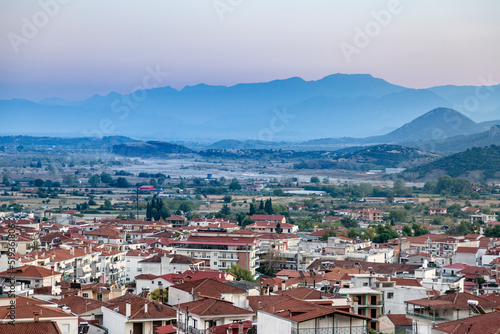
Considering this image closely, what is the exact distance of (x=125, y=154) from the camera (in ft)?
651

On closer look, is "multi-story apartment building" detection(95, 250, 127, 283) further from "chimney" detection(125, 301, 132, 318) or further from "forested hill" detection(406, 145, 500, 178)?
"forested hill" detection(406, 145, 500, 178)

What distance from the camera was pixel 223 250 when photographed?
1137 inches

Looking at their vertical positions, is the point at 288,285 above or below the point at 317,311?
below

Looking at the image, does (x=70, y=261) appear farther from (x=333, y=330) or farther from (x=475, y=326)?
(x=475, y=326)

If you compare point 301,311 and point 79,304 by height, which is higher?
point 301,311

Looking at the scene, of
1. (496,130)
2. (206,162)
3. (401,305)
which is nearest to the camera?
(401,305)

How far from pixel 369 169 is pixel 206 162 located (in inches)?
1444

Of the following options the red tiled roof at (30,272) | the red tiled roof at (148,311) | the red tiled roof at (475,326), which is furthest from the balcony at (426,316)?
the red tiled roof at (30,272)

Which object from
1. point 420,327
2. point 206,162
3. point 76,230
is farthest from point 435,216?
point 206,162

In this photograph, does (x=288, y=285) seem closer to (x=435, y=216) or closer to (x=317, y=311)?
(x=317, y=311)

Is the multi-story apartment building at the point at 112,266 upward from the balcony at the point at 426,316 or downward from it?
downward

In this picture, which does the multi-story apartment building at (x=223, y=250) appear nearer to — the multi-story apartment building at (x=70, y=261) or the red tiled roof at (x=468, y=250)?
the multi-story apartment building at (x=70, y=261)

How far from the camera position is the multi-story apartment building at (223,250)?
28.7 metres

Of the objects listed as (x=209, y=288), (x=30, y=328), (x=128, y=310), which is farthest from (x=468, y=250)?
(x=30, y=328)
